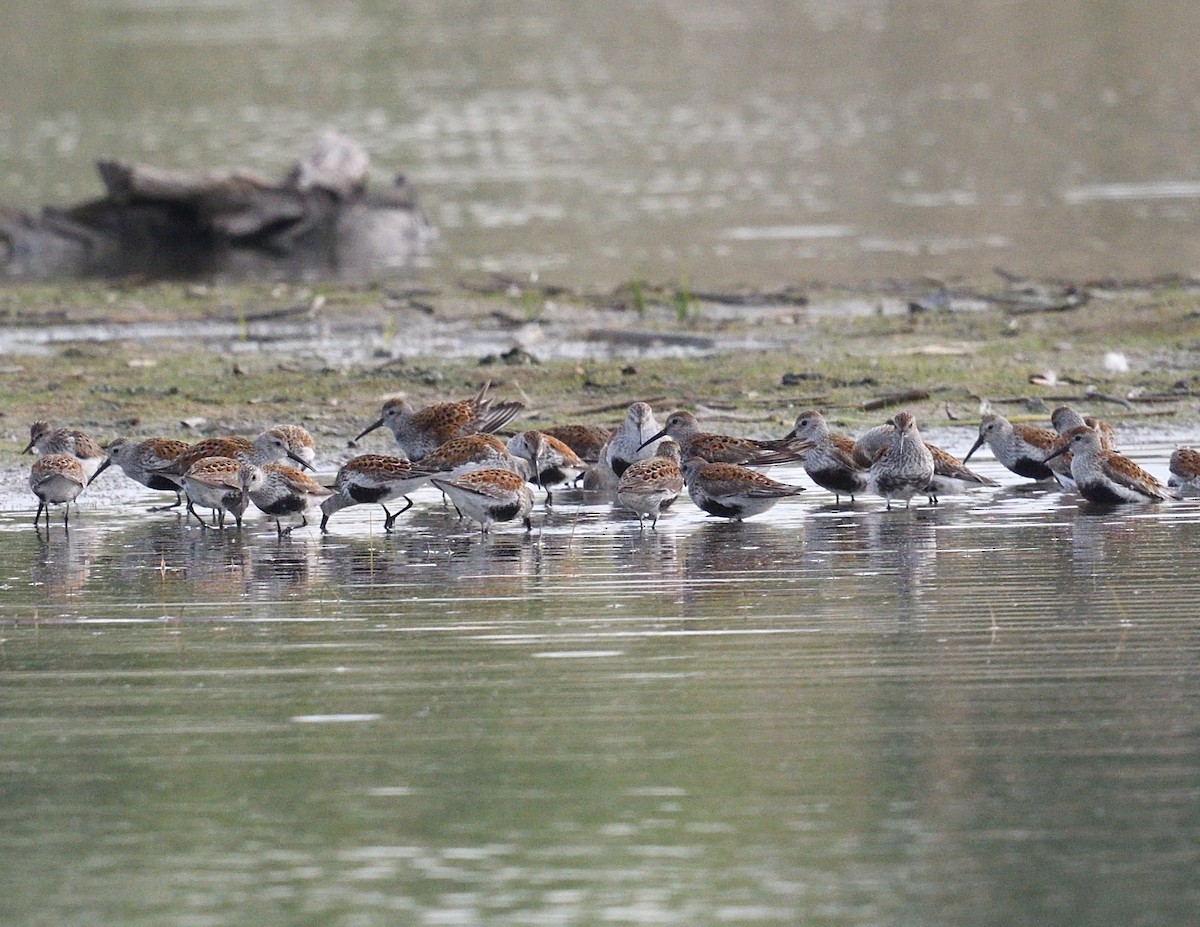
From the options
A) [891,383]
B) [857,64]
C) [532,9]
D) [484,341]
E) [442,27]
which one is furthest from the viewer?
[532,9]

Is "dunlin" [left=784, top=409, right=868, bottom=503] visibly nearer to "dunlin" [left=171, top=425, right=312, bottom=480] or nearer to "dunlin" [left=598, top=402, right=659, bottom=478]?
"dunlin" [left=598, top=402, right=659, bottom=478]

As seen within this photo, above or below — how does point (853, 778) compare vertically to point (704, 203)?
below

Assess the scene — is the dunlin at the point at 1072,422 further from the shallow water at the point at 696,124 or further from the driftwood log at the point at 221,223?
the driftwood log at the point at 221,223

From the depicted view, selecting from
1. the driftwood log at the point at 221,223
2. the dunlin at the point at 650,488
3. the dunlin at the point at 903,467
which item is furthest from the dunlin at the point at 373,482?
the driftwood log at the point at 221,223

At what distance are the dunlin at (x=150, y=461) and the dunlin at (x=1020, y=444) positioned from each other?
15.3 feet

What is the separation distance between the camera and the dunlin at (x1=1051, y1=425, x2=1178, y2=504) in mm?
12047

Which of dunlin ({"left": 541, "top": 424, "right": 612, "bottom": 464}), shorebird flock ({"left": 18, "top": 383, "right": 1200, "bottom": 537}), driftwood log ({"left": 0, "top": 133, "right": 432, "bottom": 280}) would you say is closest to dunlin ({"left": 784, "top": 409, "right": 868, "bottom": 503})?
shorebird flock ({"left": 18, "top": 383, "right": 1200, "bottom": 537})

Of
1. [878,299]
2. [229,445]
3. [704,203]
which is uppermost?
[704,203]

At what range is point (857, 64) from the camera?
5062 cm

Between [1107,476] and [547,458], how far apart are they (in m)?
3.11

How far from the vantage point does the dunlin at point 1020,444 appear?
1294cm

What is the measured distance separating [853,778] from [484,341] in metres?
12.2

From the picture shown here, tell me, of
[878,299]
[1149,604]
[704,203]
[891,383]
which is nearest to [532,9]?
[704,203]

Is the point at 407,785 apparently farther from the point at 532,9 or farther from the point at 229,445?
the point at 532,9
